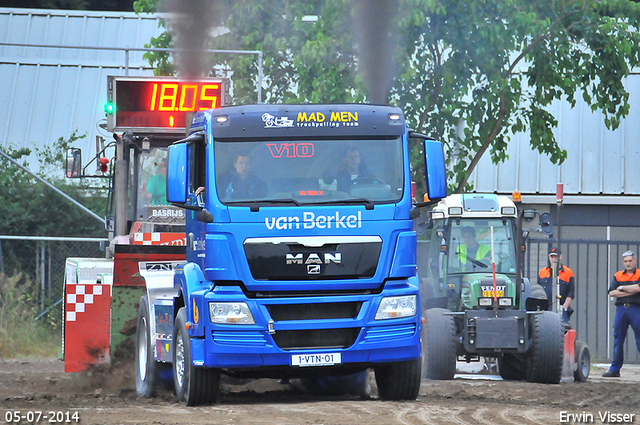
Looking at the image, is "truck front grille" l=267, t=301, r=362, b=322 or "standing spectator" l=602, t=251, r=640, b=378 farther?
"standing spectator" l=602, t=251, r=640, b=378

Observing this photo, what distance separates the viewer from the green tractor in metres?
12.9

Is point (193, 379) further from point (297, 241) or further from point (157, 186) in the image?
point (157, 186)

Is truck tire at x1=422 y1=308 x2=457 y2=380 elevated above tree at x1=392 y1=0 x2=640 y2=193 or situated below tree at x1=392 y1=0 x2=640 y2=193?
below

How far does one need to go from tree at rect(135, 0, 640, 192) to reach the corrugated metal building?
6435 millimetres

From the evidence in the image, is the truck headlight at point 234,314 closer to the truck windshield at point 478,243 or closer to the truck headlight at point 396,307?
the truck headlight at point 396,307

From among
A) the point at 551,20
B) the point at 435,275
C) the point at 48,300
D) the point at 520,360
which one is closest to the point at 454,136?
the point at 551,20

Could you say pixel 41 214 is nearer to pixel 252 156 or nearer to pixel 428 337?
pixel 428 337

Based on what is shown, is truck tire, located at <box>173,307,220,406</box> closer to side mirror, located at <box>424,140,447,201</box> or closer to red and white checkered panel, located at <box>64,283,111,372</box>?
side mirror, located at <box>424,140,447,201</box>

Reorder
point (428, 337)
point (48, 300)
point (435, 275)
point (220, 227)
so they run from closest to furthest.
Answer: point (220, 227) < point (428, 337) < point (435, 275) < point (48, 300)

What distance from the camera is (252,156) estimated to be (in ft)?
28.2

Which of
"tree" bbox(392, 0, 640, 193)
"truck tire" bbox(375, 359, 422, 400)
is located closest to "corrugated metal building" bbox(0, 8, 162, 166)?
"tree" bbox(392, 0, 640, 193)

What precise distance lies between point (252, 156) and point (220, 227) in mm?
717

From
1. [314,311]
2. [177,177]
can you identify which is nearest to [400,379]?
[314,311]

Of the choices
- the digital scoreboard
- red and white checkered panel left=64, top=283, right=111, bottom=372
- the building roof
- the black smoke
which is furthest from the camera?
the building roof
